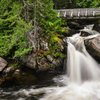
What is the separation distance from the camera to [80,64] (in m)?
15.9

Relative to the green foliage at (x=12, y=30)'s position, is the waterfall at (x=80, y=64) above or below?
below

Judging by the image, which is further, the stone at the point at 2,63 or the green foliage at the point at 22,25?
the green foliage at the point at 22,25

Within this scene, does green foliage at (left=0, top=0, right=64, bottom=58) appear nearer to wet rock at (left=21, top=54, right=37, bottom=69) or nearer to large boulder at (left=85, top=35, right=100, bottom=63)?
wet rock at (left=21, top=54, right=37, bottom=69)

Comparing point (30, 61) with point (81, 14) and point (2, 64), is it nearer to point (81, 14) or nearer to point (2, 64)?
point (2, 64)

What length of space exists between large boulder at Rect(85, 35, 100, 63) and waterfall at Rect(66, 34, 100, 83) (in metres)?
0.36

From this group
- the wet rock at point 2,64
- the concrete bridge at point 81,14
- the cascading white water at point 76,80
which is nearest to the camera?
the cascading white water at point 76,80

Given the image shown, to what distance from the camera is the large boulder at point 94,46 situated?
1521cm

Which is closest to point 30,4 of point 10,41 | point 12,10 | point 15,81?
point 12,10

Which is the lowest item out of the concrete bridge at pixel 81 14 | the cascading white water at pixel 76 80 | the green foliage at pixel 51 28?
the cascading white water at pixel 76 80

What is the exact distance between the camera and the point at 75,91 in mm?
13125

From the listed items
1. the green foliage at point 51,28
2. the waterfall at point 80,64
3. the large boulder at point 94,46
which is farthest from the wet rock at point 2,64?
the large boulder at point 94,46

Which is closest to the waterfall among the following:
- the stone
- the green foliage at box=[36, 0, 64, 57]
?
the green foliage at box=[36, 0, 64, 57]

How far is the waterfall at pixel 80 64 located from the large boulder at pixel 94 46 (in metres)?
0.36

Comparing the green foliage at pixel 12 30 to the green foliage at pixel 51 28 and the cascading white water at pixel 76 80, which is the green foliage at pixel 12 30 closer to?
the green foliage at pixel 51 28
